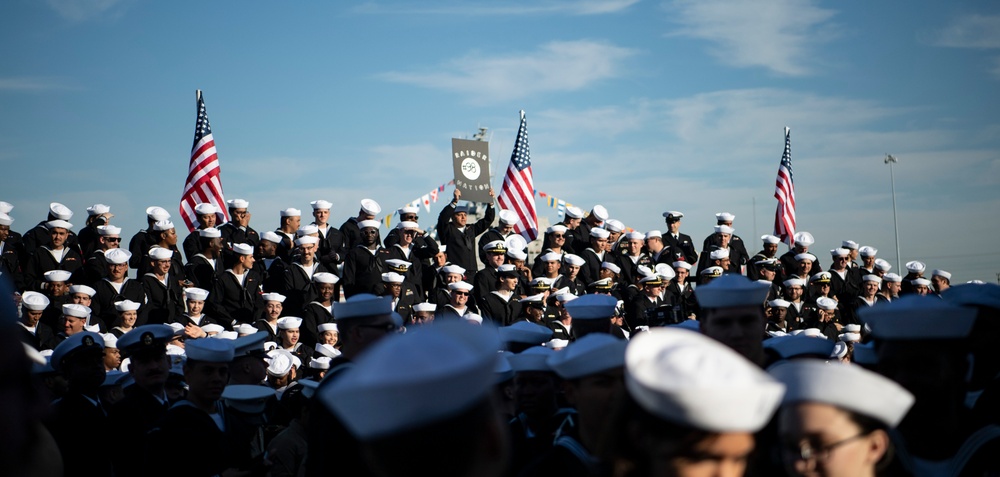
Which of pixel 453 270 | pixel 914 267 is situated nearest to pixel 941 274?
pixel 914 267

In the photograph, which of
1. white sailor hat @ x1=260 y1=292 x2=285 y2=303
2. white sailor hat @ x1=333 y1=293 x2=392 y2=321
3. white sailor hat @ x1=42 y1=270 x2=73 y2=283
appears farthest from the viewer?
white sailor hat @ x1=260 y1=292 x2=285 y2=303

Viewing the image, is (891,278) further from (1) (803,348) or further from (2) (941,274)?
(1) (803,348)

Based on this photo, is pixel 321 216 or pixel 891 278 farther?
pixel 891 278

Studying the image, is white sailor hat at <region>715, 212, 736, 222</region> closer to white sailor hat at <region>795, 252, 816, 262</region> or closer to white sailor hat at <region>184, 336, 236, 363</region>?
white sailor hat at <region>795, 252, 816, 262</region>

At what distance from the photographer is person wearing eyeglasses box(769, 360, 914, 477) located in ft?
8.70

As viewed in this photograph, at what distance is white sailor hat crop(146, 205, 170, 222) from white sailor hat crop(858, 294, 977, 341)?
13029 mm

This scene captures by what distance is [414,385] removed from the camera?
175cm

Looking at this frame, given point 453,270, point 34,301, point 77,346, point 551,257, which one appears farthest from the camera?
point 551,257

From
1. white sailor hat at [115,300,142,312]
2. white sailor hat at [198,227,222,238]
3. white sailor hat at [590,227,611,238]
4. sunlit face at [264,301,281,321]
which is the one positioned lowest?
sunlit face at [264,301,281,321]

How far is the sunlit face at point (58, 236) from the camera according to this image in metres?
14.1

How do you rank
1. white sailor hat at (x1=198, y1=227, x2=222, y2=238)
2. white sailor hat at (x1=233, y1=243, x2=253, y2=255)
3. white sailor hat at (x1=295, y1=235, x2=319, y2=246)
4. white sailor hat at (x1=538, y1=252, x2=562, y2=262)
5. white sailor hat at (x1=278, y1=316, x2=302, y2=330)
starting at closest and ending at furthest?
white sailor hat at (x1=278, y1=316, x2=302, y2=330), white sailor hat at (x1=233, y1=243, x2=253, y2=255), white sailor hat at (x1=198, y1=227, x2=222, y2=238), white sailor hat at (x1=295, y1=235, x2=319, y2=246), white sailor hat at (x1=538, y1=252, x2=562, y2=262)

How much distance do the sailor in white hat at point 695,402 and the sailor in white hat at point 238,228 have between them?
1332 cm

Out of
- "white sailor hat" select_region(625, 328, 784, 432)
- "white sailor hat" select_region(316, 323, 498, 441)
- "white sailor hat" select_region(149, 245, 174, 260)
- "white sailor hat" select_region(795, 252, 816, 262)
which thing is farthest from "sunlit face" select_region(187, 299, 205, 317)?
"white sailor hat" select_region(316, 323, 498, 441)

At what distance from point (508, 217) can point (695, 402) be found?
15711 millimetres
